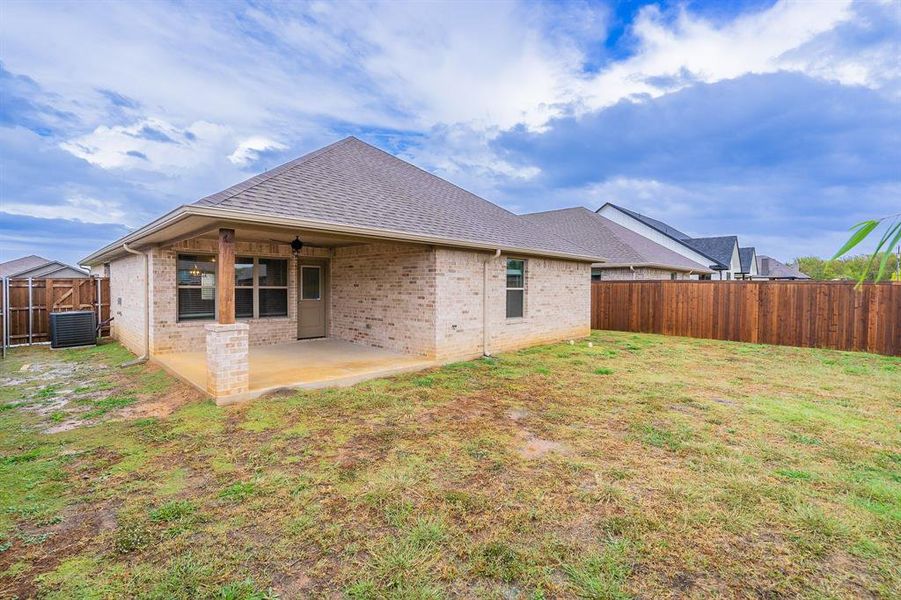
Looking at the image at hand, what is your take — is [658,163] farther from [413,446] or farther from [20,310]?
[20,310]

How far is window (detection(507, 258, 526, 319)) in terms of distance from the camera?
10383mm

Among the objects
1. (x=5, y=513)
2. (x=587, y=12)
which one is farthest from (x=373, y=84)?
(x=5, y=513)

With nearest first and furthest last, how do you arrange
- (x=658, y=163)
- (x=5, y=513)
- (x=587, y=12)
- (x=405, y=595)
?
(x=405, y=595), (x=5, y=513), (x=587, y=12), (x=658, y=163)

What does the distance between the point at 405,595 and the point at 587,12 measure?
13.4m

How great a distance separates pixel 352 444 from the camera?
4.42m

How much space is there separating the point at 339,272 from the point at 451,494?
8.29 meters

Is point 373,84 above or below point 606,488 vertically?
above

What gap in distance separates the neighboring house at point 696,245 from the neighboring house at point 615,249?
2.24m

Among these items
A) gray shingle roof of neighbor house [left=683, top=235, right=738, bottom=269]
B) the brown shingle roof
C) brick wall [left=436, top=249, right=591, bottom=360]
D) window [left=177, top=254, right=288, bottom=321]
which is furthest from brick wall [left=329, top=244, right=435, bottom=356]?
gray shingle roof of neighbor house [left=683, top=235, right=738, bottom=269]

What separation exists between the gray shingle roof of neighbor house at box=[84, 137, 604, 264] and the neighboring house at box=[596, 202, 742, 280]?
1280 centimetres

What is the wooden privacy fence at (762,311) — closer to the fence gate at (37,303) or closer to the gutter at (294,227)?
the gutter at (294,227)

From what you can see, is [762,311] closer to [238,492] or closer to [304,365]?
[304,365]

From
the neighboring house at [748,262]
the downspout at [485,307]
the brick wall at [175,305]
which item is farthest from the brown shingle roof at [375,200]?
the neighboring house at [748,262]

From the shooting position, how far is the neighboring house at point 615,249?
53.0ft
